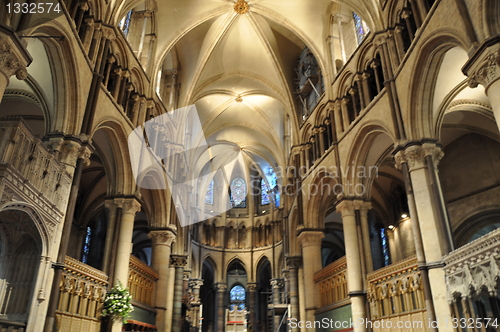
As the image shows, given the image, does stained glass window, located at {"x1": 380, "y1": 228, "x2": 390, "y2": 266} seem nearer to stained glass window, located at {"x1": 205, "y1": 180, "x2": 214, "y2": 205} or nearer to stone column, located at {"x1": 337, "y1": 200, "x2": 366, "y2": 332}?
stone column, located at {"x1": 337, "y1": 200, "x2": 366, "y2": 332}

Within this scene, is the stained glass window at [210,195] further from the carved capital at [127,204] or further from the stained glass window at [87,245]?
the carved capital at [127,204]

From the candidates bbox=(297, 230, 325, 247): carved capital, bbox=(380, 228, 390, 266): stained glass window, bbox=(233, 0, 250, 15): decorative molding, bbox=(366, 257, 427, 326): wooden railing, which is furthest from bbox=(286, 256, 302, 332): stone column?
bbox=(233, 0, 250, 15): decorative molding

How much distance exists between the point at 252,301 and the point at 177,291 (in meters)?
11.1

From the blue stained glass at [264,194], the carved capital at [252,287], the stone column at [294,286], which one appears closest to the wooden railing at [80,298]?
the stone column at [294,286]

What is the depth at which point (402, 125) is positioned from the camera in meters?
11.9

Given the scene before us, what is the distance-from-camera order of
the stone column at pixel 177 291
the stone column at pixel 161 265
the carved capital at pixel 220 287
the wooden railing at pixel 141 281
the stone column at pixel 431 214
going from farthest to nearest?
the carved capital at pixel 220 287, the stone column at pixel 177 291, the stone column at pixel 161 265, the wooden railing at pixel 141 281, the stone column at pixel 431 214

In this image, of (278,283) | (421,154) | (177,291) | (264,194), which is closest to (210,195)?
(264,194)

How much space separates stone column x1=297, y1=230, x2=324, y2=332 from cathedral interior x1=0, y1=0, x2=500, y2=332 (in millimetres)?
66

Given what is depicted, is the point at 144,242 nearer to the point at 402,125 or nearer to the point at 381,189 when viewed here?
the point at 381,189

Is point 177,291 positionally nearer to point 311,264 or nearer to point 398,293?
point 311,264

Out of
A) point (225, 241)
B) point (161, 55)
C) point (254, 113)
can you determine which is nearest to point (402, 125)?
point (161, 55)

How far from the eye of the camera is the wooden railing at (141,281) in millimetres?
15680

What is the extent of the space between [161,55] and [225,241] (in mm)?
17577

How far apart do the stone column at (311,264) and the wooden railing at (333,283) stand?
1.03 feet
